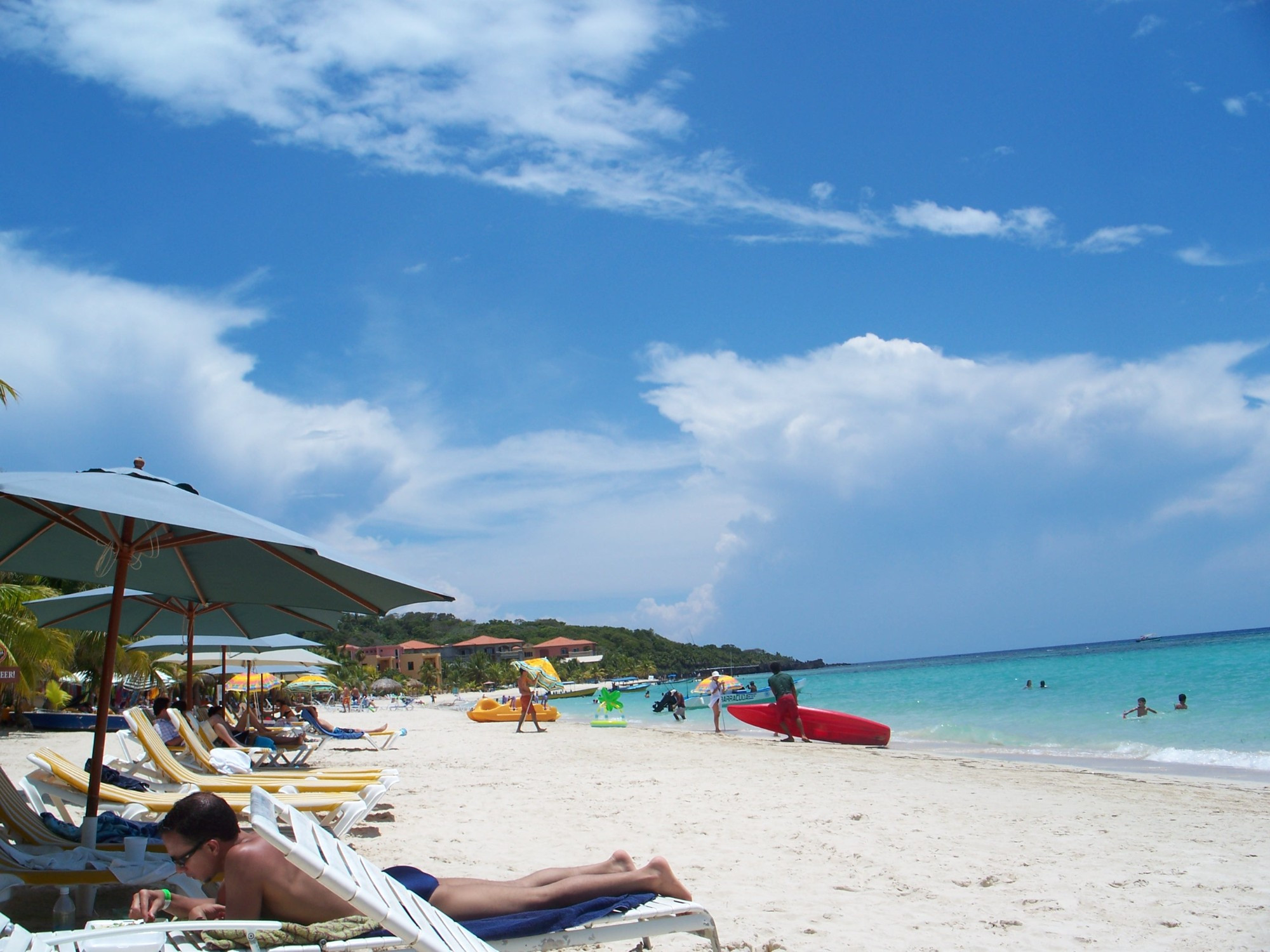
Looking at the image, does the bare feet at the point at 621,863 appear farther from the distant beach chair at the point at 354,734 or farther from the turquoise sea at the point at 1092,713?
the turquoise sea at the point at 1092,713

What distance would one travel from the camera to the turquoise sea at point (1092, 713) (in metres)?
15.7

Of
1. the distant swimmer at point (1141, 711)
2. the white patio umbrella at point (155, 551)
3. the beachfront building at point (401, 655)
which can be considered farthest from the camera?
the beachfront building at point (401, 655)

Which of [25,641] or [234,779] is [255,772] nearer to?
[234,779]

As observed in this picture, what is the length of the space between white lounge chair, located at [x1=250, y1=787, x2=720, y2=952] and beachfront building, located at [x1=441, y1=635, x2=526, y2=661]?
308 feet

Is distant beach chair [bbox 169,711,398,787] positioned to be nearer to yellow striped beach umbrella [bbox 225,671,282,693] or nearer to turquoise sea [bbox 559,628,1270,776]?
turquoise sea [bbox 559,628,1270,776]

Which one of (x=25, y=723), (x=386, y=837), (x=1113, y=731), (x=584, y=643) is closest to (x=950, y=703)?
(x=1113, y=731)

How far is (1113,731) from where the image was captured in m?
19.1

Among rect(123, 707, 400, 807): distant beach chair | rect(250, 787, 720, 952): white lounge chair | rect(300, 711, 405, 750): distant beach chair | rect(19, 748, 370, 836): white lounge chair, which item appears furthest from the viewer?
rect(300, 711, 405, 750): distant beach chair

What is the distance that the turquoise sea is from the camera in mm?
15656

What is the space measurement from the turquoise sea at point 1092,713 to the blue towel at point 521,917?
500 inches

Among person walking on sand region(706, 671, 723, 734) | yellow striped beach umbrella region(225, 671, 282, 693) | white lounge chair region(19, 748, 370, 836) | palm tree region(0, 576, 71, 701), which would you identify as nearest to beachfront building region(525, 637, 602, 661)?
person walking on sand region(706, 671, 723, 734)

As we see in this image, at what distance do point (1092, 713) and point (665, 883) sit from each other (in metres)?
25.4

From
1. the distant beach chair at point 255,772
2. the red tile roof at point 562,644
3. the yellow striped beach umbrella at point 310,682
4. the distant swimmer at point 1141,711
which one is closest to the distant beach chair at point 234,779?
the distant beach chair at point 255,772

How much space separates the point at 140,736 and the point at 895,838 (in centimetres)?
539
